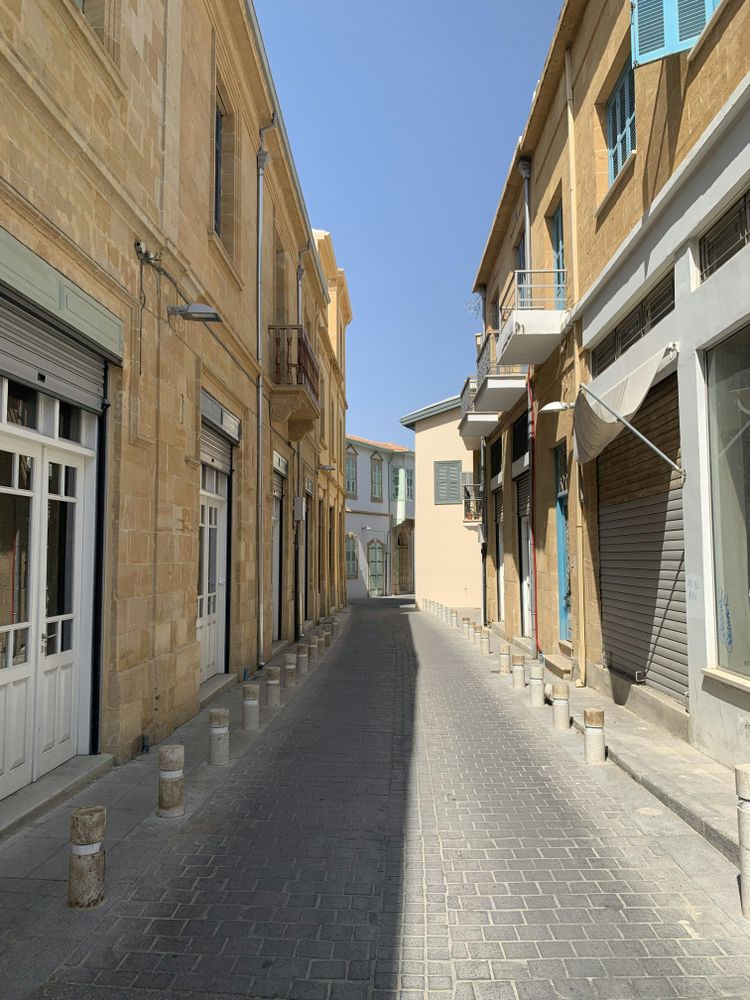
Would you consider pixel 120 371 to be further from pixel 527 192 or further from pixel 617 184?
pixel 527 192

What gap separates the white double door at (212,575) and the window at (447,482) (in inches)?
790

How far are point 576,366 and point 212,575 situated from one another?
6105 mm

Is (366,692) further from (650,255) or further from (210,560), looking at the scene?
(650,255)

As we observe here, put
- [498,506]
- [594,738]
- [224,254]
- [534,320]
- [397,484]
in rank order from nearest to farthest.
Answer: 1. [594,738]
2. [224,254]
3. [534,320]
4. [498,506]
5. [397,484]

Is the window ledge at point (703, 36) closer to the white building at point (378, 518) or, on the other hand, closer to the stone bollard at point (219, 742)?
the stone bollard at point (219, 742)

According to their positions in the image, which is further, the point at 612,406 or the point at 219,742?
the point at 612,406

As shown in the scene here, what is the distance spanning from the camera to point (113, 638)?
607cm

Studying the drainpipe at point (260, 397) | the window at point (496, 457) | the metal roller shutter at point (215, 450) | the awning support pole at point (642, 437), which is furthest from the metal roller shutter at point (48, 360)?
the window at point (496, 457)

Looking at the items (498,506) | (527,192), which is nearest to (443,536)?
(498,506)

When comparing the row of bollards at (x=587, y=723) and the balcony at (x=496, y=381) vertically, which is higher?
the balcony at (x=496, y=381)

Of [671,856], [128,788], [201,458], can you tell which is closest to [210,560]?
[201,458]

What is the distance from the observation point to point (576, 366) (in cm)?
1046

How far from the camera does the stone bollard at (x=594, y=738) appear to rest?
20.8 feet

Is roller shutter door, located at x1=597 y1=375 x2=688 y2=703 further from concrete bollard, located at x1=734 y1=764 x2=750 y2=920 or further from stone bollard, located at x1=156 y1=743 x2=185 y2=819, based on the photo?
stone bollard, located at x1=156 y1=743 x2=185 y2=819
